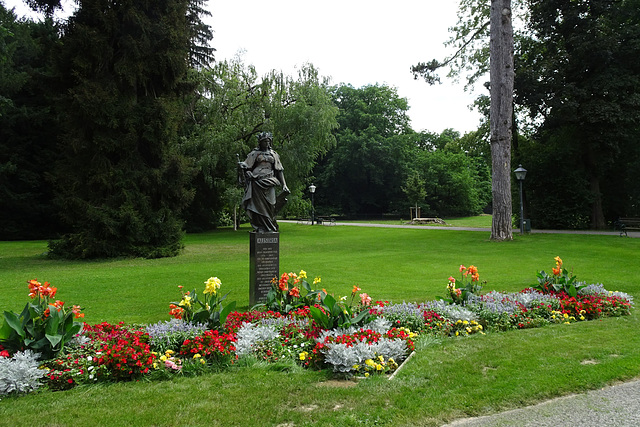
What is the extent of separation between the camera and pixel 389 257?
1716 centimetres

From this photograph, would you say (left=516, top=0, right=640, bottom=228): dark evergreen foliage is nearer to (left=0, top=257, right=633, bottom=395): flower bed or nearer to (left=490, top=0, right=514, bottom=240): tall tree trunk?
(left=490, top=0, right=514, bottom=240): tall tree trunk

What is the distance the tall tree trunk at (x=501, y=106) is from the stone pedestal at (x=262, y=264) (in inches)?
597

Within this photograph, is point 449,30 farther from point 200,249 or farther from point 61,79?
point 61,79

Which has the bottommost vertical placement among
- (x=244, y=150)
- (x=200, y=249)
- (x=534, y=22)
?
(x=200, y=249)

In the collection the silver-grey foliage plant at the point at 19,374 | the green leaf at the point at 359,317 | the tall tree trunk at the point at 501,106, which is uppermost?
the tall tree trunk at the point at 501,106

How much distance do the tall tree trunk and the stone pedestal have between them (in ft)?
49.7

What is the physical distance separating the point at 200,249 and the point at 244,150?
994cm

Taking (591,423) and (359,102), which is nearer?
(591,423)

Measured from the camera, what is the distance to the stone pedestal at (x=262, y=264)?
9016mm

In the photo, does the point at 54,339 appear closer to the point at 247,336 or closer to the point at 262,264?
the point at 247,336

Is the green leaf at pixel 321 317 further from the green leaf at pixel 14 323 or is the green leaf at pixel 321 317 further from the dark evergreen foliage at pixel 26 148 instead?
the dark evergreen foliage at pixel 26 148

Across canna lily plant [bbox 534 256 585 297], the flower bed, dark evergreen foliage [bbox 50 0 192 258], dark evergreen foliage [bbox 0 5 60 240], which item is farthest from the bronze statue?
dark evergreen foliage [bbox 0 5 60 240]

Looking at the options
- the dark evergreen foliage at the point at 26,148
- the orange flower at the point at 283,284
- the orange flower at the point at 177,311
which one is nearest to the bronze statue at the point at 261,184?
the orange flower at the point at 283,284

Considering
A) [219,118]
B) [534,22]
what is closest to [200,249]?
[219,118]
